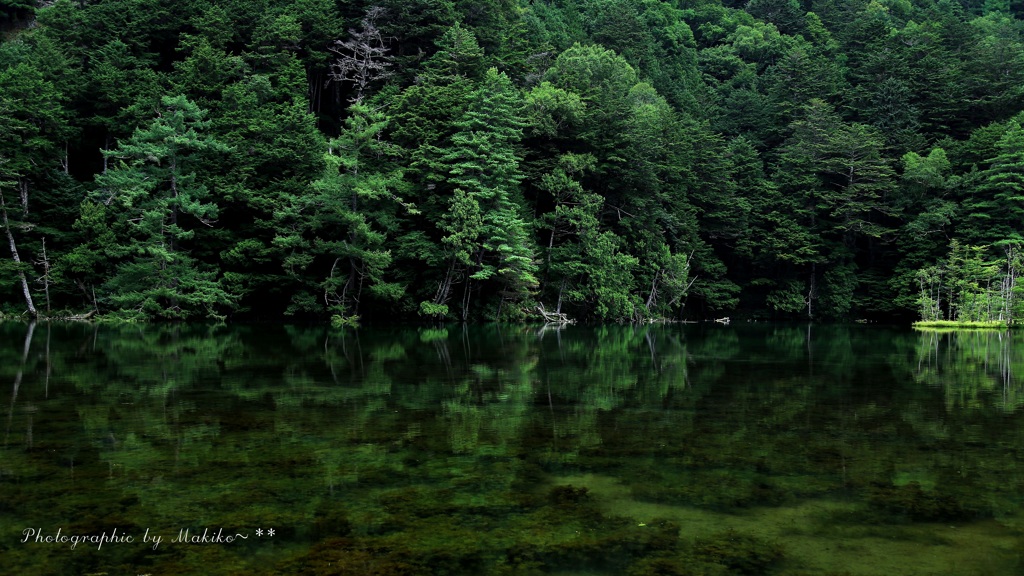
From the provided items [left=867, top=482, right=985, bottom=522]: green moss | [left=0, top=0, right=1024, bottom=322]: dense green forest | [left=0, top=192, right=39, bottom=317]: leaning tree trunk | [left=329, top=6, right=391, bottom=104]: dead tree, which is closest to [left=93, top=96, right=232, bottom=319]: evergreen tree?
[left=0, top=0, right=1024, bottom=322]: dense green forest

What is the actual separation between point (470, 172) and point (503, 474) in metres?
26.1

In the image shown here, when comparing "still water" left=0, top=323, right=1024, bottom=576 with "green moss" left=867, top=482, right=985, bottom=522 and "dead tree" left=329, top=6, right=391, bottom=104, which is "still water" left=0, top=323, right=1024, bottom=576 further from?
"dead tree" left=329, top=6, right=391, bottom=104

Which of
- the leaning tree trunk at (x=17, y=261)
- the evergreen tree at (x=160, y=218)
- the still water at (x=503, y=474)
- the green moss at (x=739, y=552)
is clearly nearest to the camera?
the green moss at (x=739, y=552)

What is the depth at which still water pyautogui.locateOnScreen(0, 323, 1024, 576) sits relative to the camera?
3.85 m

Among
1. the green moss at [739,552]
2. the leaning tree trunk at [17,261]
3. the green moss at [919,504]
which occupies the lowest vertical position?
the green moss at [739,552]

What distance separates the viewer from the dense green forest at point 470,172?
28766mm

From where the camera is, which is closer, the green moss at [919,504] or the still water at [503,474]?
the still water at [503,474]

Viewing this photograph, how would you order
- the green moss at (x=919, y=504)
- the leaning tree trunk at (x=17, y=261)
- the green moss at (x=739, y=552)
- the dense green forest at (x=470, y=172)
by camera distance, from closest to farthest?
1. the green moss at (x=739, y=552)
2. the green moss at (x=919, y=504)
3. the leaning tree trunk at (x=17, y=261)
4. the dense green forest at (x=470, y=172)

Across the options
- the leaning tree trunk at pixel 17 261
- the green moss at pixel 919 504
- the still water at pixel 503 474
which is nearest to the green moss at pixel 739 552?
the still water at pixel 503 474

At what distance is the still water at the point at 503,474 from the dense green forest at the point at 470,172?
61.2ft

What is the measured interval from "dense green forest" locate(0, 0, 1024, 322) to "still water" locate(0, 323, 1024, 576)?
18649 millimetres

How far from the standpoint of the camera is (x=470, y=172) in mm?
30656

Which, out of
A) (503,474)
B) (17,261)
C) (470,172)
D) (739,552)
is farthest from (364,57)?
(739,552)

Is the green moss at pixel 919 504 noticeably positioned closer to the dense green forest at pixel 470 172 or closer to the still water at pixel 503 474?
the still water at pixel 503 474
